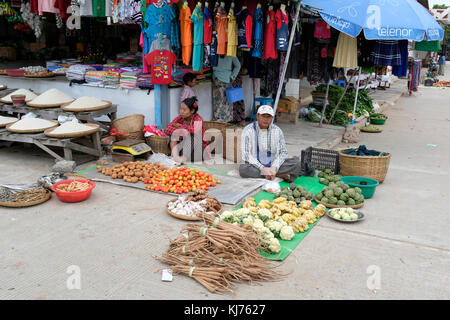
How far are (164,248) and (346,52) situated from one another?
639cm

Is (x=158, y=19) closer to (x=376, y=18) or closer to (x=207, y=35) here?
(x=207, y=35)

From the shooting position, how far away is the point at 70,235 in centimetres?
423

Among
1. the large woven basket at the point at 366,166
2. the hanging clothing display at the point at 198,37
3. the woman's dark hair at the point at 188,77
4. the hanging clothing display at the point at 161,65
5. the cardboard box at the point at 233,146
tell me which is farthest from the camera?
the woman's dark hair at the point at 188,77

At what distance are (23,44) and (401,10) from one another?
42.6 feet

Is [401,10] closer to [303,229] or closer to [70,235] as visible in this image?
[303,229]

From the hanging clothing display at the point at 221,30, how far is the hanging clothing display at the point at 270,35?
76cm

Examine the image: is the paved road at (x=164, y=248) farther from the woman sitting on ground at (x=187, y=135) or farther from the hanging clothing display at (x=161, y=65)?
the hanging clothing display at (x=161, y=65)

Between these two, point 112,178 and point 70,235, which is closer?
point 70,235

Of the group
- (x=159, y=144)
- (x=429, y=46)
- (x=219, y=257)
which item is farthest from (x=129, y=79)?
(x=429, y=46)

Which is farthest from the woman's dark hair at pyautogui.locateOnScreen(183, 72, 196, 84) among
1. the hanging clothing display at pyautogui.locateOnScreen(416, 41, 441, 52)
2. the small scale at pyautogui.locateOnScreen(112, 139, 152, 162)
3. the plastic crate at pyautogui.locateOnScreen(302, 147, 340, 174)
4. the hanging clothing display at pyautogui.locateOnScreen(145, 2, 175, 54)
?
the hanging clothing display at pyautogui.locateOnScreen(416, 41, 441, 52)

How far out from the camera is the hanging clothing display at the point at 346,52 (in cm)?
865

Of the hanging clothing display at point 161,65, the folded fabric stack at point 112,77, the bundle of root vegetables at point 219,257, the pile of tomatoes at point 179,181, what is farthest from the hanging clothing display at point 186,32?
the bundle of root vegetables at point 219,257

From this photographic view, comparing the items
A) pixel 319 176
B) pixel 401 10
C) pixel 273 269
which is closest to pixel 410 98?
pixel 401 10

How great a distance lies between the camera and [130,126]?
Result: 7133mm
